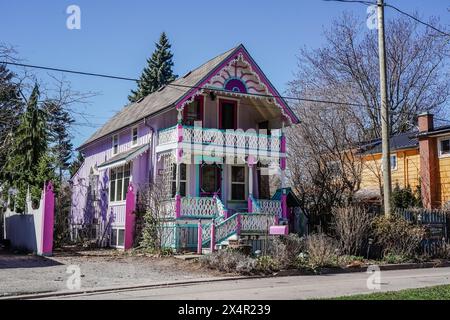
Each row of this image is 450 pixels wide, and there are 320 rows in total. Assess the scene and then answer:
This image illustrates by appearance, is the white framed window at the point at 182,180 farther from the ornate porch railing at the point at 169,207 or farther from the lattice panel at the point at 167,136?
the ornate porch railing at the point at 169,207

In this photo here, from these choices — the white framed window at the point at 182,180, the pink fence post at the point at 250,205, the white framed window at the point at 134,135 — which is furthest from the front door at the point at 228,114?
the white framed window at the point at 134,135

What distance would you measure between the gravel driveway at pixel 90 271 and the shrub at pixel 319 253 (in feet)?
10.5

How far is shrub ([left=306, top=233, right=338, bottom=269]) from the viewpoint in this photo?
15703mm

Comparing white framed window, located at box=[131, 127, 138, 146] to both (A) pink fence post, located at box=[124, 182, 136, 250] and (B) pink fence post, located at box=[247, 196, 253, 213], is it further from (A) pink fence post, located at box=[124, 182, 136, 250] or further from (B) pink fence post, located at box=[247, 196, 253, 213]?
(B) pink fence post, located at box=[247, 196, 253, 213]

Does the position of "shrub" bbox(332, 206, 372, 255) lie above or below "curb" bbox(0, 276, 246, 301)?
above

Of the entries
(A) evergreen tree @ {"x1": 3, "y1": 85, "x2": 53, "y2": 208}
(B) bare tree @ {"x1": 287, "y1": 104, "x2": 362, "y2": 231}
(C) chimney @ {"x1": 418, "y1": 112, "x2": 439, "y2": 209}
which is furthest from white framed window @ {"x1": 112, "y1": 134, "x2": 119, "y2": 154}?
(C) chimney @ {"x1": 418, "y1": 112, "x2": 439, "y2": 209}

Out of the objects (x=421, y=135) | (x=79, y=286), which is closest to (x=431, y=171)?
(x=421, y=135)

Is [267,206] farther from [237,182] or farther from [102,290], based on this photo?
[102,290]

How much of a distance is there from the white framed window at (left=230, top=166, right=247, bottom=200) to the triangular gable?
3.32 metres

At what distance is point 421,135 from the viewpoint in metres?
28.9

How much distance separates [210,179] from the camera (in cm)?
2347

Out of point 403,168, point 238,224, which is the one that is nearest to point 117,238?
point 238,224
